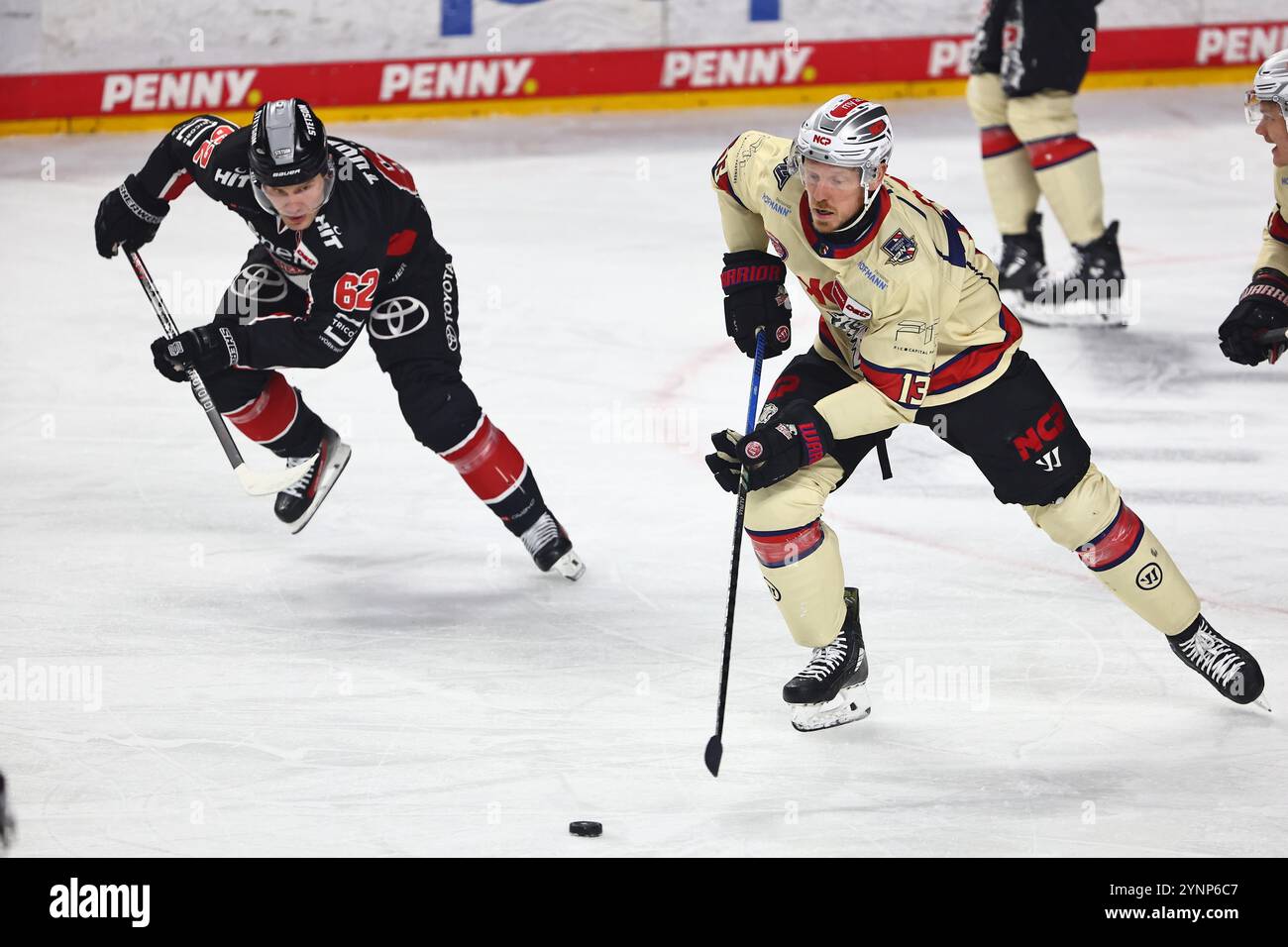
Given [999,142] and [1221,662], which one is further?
[999,142]

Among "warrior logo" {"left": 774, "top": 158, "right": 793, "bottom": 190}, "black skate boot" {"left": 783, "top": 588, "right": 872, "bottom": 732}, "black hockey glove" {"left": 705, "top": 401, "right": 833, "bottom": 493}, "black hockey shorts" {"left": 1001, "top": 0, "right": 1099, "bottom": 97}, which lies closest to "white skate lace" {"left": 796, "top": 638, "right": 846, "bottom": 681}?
"black skate boot" {"left": 783, "top": 588, "right": 872, "bottom": 732}

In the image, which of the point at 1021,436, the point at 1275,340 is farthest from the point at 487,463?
the point at 1275,340

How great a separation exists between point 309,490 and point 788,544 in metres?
1.72

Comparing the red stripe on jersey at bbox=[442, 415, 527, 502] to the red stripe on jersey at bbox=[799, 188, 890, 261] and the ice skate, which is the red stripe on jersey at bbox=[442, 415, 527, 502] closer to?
the red stripe on jersey at bbox=[799, 188, 890, 261]

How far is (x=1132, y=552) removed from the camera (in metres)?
3.75

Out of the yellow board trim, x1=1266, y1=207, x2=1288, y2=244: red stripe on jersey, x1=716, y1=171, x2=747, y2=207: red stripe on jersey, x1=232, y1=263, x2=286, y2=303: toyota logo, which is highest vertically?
x1=716, y1=171, x2=747, y2=207: red stripe on jersey

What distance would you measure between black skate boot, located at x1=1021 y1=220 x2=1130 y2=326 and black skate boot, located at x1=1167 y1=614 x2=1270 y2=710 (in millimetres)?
3077

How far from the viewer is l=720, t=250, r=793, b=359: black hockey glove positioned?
157 inches

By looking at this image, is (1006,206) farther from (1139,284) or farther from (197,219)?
(197,219)

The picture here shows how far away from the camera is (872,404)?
140 inches

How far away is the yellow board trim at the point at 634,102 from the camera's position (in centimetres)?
894

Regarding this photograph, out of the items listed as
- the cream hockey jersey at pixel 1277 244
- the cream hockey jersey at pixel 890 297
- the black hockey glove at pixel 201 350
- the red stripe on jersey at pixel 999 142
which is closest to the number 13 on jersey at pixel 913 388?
the cream hockey jersey at pixel 890 297

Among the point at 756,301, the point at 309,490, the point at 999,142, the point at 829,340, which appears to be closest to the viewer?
the point at 829,340

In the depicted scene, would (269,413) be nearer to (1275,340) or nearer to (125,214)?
(125,214)
